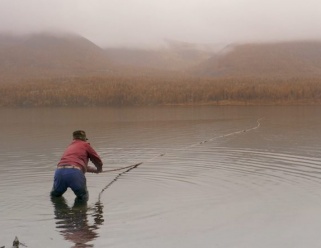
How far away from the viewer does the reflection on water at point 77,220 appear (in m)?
10.3

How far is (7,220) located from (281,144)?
703 inches

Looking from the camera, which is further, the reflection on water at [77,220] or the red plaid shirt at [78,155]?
the red plaid shirt at [78,155]

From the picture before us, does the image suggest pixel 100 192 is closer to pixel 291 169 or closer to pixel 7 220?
pixel 7 220

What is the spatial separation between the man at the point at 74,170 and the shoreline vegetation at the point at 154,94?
91.0 m

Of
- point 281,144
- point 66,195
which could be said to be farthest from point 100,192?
point 281,144

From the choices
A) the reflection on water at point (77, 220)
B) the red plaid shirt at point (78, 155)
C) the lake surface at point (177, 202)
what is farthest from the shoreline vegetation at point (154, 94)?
the reflection on water at point (77, 220)

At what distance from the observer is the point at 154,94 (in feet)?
382

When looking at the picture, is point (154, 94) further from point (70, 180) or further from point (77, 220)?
point (77, 220)

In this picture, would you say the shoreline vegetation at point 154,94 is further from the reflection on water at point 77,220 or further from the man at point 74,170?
the reflection on water at point 77,220

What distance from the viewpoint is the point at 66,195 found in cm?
1418

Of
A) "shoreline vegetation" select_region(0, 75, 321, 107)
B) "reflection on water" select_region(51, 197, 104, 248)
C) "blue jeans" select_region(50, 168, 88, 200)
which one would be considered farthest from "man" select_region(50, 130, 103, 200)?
"shoreline vegetation" select_region(0, 75, 321, 107)

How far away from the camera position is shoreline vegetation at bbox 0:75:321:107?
10700cm

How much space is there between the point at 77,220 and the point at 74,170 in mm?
1460

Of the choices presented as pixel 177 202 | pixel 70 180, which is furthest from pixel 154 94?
pixel 70 180
